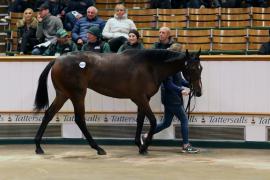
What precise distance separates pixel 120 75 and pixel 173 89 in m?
0.90

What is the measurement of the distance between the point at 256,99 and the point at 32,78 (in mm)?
3860

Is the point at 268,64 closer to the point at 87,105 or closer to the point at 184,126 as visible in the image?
the point at 184,126

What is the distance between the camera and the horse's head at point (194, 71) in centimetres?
1177

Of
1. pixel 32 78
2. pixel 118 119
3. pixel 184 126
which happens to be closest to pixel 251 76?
pixel 184 126

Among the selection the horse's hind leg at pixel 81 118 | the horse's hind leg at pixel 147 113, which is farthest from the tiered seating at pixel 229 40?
the horse's hind leg at pixel 81 118

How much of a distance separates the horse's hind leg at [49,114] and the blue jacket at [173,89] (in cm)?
164

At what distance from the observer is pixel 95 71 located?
39.1 ft

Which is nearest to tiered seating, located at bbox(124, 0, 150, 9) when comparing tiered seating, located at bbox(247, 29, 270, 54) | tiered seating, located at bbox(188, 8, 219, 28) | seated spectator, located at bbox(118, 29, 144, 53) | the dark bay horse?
tiered seating, located at bbox(188, 8, 219, 28)

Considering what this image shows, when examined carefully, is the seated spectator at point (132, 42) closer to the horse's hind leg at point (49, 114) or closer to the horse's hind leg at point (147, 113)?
the horse's hind leg at point (147, 113)

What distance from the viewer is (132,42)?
12617mm

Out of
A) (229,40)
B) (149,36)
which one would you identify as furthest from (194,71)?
(149,36)

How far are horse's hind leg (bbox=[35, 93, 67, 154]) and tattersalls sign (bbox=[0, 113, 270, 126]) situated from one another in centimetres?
81

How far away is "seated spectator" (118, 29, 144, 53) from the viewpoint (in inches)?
493

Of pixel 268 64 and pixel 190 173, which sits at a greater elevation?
pixel 268 64
